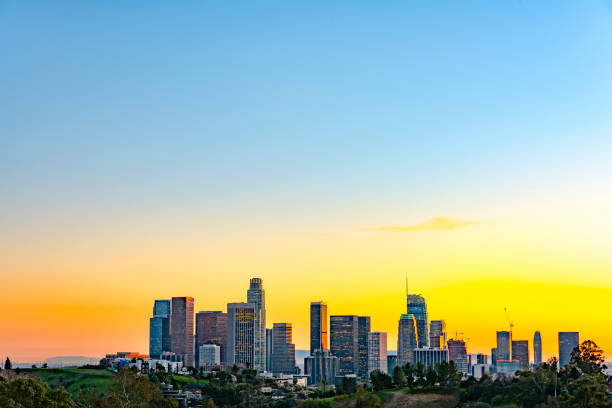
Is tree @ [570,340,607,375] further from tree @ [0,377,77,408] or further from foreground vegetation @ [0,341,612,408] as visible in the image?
tree @ [0,377,77,408]


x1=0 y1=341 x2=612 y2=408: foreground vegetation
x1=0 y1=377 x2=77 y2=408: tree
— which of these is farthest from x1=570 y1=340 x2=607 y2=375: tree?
x1=0 y1=377 x2=77 y2=408: tree

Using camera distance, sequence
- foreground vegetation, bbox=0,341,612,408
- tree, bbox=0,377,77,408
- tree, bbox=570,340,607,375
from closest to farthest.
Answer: tree, bbox=0,377,77,408, foreground vegetation, bbox=0,341,612,408, tree, bbox=570,340,607,375

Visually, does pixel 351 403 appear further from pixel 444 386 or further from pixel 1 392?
pixel 1 392

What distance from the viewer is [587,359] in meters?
178

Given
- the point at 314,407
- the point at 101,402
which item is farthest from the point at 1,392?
the point at 314,407

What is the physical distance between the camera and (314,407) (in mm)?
149500

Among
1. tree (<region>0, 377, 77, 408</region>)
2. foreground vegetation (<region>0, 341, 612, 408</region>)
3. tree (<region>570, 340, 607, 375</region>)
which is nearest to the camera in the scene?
tree (<region>0, 377, 77, 408</region>)

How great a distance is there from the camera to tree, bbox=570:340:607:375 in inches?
6831

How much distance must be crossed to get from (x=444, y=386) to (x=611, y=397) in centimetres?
7467

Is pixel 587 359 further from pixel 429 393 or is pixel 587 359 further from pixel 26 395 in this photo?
pixel 26 395

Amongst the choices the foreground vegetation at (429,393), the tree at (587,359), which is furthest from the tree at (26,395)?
the tree at (587,359)

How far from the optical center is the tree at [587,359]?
173500 millimetres

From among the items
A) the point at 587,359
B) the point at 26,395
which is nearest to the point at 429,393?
the point at 587,359

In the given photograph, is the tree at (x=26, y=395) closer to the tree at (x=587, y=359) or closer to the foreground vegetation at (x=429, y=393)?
the foreground vegetation at (x=429, y=393)
